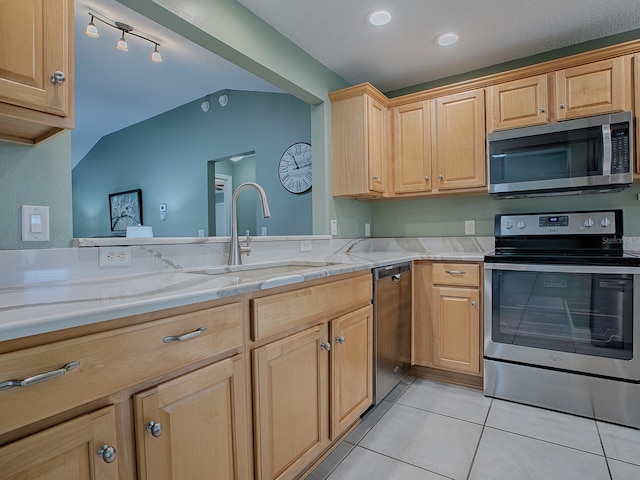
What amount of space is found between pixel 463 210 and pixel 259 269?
1847mm

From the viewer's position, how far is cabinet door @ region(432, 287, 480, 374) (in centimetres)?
230

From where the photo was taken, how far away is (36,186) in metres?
1.21

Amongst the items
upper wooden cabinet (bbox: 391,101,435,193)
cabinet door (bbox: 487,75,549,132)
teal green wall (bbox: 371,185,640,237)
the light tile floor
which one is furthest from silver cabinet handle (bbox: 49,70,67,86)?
teal green wall (bbox: 371,185,640,237)

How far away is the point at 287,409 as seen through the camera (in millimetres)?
1303

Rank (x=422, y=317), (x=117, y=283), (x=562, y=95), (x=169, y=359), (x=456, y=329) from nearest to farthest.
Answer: (x=169, y=359) < (x=117, y=283) < (x=562, y=95) < (x=456, y=329) < (x=422, y=317)

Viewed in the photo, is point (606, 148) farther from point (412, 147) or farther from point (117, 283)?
point (117, 283)

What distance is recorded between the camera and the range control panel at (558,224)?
2.27m

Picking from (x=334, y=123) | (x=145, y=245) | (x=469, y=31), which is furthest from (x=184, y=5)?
(x=469, y=31)

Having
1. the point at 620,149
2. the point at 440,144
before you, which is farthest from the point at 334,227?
the point at 620,149

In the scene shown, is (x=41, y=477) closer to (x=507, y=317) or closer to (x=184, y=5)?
(x=184, y=5)

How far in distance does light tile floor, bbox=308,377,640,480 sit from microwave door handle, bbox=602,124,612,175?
1.47 meters

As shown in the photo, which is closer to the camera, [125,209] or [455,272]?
[455,272]

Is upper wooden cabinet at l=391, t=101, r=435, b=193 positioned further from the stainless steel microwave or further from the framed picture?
the framed picture

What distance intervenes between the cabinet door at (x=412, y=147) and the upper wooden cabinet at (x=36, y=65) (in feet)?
7.67
